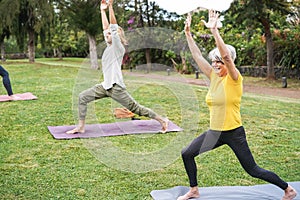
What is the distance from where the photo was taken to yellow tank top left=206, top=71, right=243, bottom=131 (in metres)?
3.48

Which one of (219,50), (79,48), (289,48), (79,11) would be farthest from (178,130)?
(79,48)

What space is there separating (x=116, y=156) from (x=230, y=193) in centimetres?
188

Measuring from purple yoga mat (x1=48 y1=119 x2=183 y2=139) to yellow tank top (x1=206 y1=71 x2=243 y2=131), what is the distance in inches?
123

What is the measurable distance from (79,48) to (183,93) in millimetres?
34903

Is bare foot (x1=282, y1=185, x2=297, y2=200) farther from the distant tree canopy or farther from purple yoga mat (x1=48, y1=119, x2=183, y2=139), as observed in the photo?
the distant tree canopy

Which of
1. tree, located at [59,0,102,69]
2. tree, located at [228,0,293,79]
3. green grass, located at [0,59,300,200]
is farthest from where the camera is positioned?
tree, located at [59,0,102,69]

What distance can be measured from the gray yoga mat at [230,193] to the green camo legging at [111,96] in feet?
7.68

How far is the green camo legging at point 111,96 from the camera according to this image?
619 centimetres

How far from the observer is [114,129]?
6957 millimetres

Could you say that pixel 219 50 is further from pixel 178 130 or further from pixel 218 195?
pixel 178 130

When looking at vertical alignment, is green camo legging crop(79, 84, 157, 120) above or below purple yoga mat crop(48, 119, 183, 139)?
above

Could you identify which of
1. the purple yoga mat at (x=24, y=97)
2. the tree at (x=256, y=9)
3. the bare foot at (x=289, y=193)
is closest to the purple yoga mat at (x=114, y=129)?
the bare foot at (x=289, y=193)

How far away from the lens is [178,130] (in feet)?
A: 22.7

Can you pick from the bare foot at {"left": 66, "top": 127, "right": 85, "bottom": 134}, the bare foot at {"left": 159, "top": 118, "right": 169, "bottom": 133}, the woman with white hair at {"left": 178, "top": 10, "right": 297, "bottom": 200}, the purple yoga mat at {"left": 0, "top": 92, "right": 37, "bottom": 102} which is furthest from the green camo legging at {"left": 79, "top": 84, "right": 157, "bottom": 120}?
the purple yoga mat at {"left": 0, "top": 92, "right": 37, "bottom": 102}
